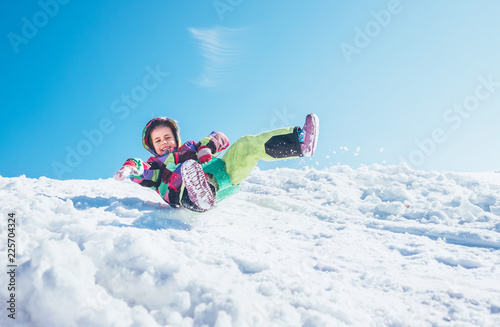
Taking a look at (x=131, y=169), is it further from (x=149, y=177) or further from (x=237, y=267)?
(x=237, y=267)

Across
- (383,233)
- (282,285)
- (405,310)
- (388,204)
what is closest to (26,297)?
(282,285)

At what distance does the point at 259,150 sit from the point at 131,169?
1310mm

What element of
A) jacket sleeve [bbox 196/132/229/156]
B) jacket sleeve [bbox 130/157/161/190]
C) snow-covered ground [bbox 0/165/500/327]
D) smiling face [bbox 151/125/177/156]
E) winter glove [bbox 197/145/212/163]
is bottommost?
snow-covered ground [bbox 0/165/500/327]

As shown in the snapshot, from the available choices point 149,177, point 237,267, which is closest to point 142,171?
point 149,177

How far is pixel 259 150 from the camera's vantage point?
258 centimetres

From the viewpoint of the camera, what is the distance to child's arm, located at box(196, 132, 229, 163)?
9.37ft

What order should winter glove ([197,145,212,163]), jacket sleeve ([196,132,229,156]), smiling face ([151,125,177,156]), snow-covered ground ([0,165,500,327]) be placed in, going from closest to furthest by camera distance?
snow-covered ground ([0,165,500,327]) < winter glove ([197,145,212,163]) < jacket sleeve ([196,132,229,156]) < smiling face ([151,125,177,156])

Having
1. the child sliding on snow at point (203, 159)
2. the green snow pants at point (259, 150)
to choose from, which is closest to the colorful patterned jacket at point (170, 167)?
the child sliding on snow at point (203, 159)

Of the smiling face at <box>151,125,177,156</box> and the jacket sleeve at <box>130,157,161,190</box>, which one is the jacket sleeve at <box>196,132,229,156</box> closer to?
the smiling face at <box>151,125,177,156</box>

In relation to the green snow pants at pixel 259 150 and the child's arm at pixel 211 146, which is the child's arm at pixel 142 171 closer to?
the child's arm at pixel 211 146

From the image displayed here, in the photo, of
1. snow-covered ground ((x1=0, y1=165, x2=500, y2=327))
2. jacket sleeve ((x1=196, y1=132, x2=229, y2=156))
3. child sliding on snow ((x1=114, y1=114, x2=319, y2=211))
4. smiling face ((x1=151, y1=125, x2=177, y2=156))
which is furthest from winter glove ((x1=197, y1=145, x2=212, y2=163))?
smiling face ((x1=151, y1=125, x2=177, y2=156))

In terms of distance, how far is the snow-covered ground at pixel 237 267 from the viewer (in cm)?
109

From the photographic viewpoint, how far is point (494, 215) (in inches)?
128

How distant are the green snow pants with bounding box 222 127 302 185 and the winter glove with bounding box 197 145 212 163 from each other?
160 mm
